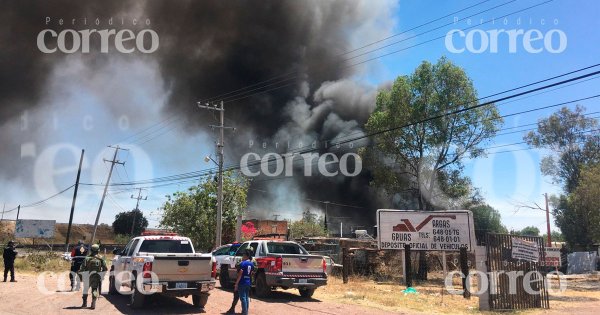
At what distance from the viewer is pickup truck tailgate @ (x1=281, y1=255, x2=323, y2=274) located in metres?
12.2

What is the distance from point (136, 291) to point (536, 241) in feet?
32.8

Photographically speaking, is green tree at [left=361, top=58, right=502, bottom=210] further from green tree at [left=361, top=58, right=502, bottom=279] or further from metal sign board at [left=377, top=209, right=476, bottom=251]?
metal sign board at [left=377, top=209, right=476, bottom=251]

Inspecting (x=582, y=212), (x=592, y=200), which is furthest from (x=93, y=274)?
(x=582, y=212)

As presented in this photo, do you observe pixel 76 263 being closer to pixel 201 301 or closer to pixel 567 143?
pixel 201 301

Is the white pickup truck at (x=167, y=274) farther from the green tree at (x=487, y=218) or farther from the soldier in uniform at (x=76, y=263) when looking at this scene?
the green tree at (x=487, y=218)

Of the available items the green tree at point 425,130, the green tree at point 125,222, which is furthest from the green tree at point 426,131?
the green tree at point 125,222

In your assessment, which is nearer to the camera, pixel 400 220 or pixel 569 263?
pixel 400 220

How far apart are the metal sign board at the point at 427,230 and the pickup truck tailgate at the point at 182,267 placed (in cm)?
973

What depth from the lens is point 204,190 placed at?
1273 inches

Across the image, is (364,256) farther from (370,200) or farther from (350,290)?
(370,200)

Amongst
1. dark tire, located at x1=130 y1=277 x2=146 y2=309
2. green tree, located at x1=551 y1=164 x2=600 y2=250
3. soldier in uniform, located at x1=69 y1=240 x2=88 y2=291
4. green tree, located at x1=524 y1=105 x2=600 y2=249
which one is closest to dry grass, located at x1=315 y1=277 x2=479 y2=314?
dark tire, located at x1=130 y1=277 x2=146 y2=309

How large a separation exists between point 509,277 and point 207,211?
2424cm

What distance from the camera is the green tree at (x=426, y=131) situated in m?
23.3

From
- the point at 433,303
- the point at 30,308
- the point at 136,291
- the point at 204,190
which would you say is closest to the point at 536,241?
the point at 433,303
